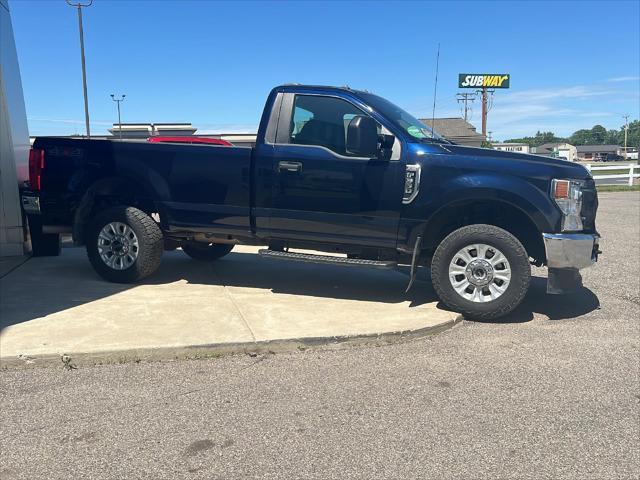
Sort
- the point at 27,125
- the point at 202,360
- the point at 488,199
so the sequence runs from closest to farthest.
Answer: the point at 202,360 → the point at 488,199 → the point at 27,125

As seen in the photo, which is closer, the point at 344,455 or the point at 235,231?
the point at 344,455

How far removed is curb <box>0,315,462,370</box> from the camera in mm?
4047

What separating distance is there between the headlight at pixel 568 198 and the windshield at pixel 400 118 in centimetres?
139

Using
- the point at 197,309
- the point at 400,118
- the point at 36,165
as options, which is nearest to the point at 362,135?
the point at 400,118

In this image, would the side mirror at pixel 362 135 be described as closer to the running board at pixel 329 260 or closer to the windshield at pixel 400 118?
the windshield at pixel 400 118

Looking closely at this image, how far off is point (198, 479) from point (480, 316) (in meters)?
3.45

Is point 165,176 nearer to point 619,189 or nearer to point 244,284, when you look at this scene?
point 244,284

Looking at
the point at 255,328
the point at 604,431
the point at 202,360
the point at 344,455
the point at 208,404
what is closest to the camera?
the point at 344,455

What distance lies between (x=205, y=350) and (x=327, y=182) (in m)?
2.16

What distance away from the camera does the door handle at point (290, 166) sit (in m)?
5.61

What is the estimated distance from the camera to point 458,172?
5258 millimetres

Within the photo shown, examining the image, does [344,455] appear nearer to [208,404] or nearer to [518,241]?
[208,404]

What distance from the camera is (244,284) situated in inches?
260

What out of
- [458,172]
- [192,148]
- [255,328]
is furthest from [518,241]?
[192,148]
